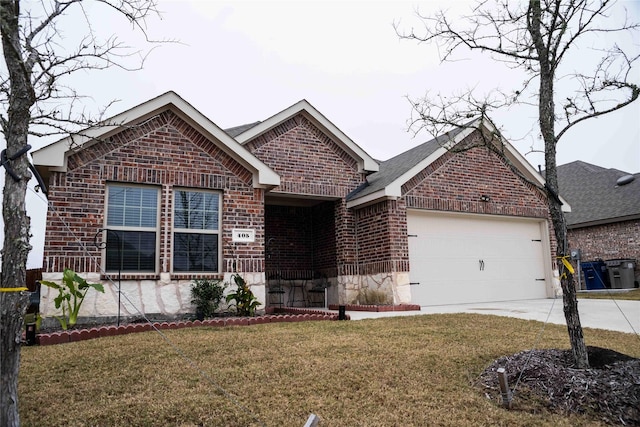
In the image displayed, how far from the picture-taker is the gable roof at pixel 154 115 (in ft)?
27.3

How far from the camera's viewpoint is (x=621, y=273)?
1848 centimetres

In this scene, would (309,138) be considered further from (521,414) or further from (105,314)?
(521,414)

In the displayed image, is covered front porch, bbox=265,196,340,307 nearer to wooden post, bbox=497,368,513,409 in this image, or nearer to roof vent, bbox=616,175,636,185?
wooden post, bbox=497,368,513,409

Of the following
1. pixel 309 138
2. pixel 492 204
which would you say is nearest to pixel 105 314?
pixel 309 138

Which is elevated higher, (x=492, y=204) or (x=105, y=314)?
(x=492, y=204)

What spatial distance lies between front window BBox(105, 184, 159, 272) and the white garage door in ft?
20.6

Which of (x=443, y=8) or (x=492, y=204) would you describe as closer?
(x=443, y=8)

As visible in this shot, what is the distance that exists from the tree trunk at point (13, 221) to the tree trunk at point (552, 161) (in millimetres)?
4863

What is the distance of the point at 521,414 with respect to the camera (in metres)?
3.91

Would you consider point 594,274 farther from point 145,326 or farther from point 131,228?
point 145,326

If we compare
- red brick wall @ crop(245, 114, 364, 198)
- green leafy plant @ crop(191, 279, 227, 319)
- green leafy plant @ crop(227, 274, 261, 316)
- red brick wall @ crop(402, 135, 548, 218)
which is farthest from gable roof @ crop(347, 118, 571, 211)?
green leafy plant @ crop(191, 279, 227, 319)

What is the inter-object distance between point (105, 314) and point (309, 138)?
6739 mm

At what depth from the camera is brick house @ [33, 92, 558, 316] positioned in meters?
8.67

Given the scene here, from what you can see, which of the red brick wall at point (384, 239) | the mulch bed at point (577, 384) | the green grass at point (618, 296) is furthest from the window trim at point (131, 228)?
the green grass at point (618, 296)
